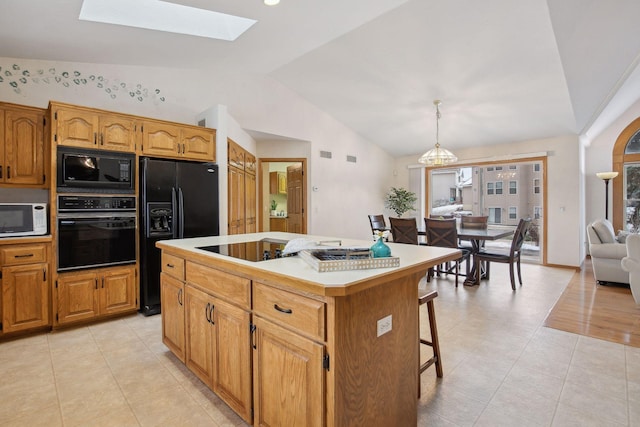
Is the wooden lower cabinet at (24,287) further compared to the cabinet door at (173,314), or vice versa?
the wooden lower cabinet at (24,287)

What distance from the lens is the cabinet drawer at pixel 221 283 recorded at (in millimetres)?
1612

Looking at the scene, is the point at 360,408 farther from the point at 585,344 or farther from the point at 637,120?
→ the point at 637,120

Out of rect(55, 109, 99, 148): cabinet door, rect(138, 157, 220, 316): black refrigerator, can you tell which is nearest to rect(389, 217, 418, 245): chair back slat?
rect(138, 157, 220, 316): black refrigerator

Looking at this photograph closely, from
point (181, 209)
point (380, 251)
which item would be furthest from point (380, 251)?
point (181, 209)

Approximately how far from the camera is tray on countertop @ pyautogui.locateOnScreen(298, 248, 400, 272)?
135 centimetres

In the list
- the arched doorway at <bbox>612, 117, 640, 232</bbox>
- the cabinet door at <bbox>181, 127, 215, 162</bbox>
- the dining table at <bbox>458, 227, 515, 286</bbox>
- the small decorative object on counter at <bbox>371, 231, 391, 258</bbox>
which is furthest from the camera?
the arched doorway at <bbox>612, 117, 640, 232</bbox>

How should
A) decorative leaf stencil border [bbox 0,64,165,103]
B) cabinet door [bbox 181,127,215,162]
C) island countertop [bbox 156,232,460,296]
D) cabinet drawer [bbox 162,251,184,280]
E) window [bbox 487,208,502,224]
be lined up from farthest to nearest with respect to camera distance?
window [bbox 487,208,502,224], cabinet door [bbox 181,127,215,162], decorative leaf stencil border [bbox 0,64,165,103], cabinet drawer [bbox 162,251,184,280], island countertop [bbox 156,232,460,296]

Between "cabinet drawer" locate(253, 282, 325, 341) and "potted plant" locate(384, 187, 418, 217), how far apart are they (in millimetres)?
6430

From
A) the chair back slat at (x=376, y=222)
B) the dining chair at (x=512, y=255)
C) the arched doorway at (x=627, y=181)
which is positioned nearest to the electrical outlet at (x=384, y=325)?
the dining chair at (x=512, y=255)

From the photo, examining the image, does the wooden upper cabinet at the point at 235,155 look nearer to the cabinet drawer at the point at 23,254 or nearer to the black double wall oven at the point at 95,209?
the black double wall oven at the point at 95,209

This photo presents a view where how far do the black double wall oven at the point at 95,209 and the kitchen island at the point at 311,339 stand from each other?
1851 mm

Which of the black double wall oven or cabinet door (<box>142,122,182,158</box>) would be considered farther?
cabinet door (<box>142,122,182,158</box>)

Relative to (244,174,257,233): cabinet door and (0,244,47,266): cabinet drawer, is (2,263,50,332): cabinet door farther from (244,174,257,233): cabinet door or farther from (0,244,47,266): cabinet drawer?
(244,174,257,233): cabinet door

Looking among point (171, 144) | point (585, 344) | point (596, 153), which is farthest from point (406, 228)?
point (596, 153)
